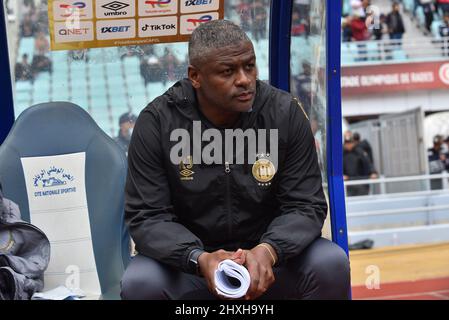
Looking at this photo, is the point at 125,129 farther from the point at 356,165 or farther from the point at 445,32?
the point at 445,32

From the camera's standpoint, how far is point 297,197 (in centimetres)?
304

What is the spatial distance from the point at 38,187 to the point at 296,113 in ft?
4.36

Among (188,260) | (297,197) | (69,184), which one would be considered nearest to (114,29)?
(69,184)

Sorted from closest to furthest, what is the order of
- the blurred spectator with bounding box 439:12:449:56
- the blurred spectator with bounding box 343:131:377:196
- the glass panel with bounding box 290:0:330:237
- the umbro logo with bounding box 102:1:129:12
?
the glass panel with bounding box 290:0:330:237, the umbro logo with bounding box 102:1:129:12, the blurred spectator with bounding box 343:131:377:196, the blurred spectator with bounding box 439:12:449:56

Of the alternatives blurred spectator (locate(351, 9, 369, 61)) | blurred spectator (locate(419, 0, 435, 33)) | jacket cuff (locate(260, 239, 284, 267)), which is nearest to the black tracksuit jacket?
jacket cuff (locate(260, 239, 284, 267))

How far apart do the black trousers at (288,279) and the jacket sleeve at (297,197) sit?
0.25 ft

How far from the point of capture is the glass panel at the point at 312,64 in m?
3.64

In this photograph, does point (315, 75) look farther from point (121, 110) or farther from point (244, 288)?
point (244, 288)

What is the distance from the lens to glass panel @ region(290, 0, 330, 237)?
143 inches

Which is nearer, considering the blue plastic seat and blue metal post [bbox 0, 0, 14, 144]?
the blue plastic seat

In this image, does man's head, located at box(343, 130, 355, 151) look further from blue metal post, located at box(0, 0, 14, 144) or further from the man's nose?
the man's nose

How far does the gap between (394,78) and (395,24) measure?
1.50m

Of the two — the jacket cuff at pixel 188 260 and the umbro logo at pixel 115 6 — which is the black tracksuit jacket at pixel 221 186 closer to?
the jacket cuff at pixel 188 260

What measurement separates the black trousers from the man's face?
0.61m
